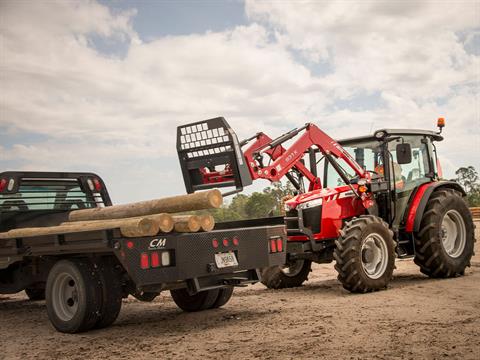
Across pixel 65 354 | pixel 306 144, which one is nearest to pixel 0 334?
pixel 65 354

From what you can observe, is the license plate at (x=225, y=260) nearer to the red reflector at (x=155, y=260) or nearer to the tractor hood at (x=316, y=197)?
the red reflector at (x=155, y=260)

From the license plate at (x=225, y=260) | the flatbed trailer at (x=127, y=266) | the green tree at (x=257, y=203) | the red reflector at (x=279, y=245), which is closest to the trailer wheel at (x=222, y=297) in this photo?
the flatbed trailer at (x=127, y=266)

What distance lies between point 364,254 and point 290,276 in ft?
5.82

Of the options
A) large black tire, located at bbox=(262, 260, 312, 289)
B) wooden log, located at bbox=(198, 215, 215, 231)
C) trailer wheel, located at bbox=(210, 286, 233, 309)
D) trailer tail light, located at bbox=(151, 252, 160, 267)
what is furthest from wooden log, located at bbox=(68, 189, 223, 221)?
large black tire, located at bbox=(262, 260, 312, 289)

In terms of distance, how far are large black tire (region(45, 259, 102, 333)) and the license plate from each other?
1320 millimetres

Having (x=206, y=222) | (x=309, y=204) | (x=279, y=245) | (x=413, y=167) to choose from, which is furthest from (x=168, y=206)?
(x=413, y=167)

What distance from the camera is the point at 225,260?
728cm

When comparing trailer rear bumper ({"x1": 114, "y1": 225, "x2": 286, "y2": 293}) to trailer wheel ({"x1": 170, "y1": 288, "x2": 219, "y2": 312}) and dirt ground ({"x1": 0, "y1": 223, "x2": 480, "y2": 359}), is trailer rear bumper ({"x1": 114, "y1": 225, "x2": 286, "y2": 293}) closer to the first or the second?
dirt ground ({"x1": 0, "y1": 223, "x2": 480, "y2": 359})

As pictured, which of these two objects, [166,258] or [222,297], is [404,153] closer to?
[222,297]

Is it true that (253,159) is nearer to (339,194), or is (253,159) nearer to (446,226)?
(339,194)

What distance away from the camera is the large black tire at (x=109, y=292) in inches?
277

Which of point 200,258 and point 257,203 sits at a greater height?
point 257,203

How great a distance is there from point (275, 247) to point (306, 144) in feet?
9.67

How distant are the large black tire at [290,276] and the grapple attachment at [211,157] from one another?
8.36 ft
